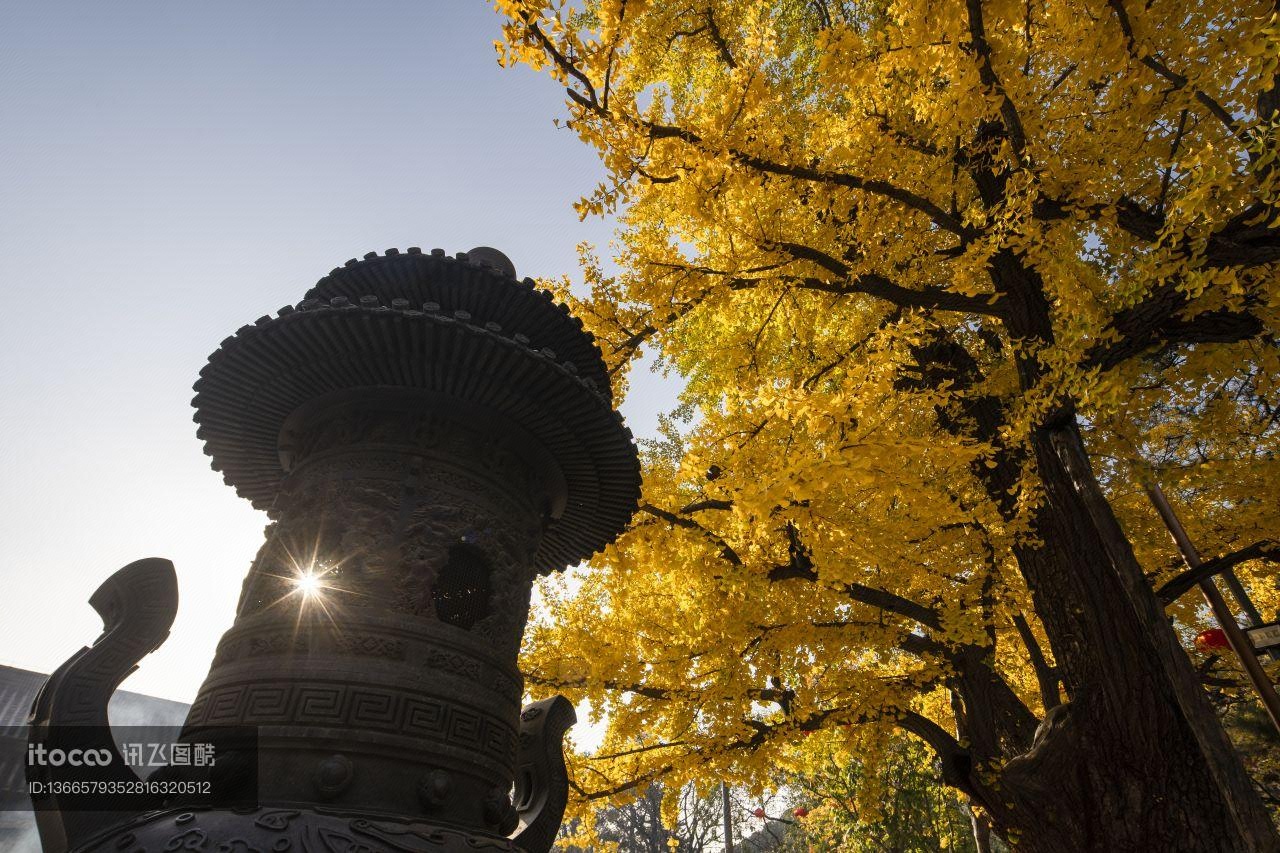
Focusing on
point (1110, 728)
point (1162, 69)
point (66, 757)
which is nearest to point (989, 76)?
point (1162, 69)

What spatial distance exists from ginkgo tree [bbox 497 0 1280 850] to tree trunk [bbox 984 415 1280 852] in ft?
0.07

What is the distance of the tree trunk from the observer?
4.29 m

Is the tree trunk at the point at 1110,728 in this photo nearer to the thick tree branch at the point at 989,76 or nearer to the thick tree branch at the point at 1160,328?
the thick tree branch at the point at 1160,328

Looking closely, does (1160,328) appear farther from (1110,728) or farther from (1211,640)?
(1211,640)

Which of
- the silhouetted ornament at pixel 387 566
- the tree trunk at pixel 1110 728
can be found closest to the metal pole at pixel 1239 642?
the tree trunk at pixel 1110 728

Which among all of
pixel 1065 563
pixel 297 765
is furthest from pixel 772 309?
pixel 297 765

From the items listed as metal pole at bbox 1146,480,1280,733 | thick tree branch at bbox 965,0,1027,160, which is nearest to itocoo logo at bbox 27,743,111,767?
thick tree branch at bbox 965,0,1027,160

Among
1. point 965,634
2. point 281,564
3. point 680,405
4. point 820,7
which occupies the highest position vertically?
point 820,7

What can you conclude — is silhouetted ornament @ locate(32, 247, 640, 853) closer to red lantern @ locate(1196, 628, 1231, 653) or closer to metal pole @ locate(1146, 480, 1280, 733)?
metal pole @ locate(1146, 480, 1280, 733)

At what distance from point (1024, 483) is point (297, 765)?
613 cm

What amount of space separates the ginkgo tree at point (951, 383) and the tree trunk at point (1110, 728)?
2 cm

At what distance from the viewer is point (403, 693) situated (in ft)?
8.49

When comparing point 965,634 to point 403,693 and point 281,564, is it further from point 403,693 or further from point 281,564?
point 281,564

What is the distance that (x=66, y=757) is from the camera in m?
2.27
